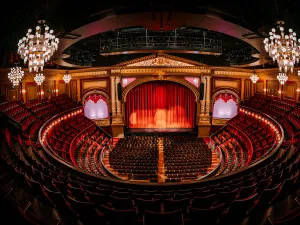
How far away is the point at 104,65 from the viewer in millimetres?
16484

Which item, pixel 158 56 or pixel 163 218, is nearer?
pixel 163 218

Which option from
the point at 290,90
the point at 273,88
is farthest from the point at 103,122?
the point at 290,90

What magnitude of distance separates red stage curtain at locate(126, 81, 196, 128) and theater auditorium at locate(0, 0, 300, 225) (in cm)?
8

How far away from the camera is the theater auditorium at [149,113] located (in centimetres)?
399

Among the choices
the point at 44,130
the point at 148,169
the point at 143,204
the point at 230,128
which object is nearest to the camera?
the point at 143,204

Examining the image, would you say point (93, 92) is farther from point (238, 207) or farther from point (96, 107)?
point (238, 207)

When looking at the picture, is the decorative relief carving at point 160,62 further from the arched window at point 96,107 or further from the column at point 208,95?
the arched window at point 96,107

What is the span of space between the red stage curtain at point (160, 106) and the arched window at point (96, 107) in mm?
1744

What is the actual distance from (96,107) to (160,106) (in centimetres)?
471

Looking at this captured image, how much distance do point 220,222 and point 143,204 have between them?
1.22 m

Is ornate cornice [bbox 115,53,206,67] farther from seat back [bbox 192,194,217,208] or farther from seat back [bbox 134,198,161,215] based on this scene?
seat back [bbox 134,198,161,215]

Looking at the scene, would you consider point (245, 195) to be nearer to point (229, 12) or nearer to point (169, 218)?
point (169, 218)

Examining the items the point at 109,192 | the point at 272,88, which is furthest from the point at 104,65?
the point at 109,192

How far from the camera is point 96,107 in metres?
17.4
